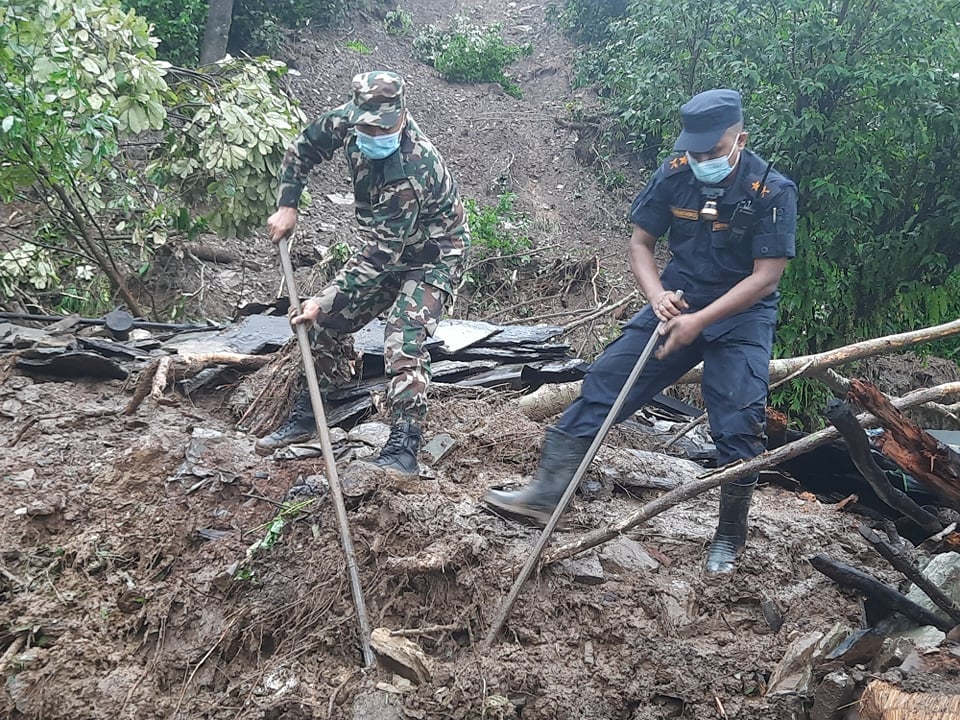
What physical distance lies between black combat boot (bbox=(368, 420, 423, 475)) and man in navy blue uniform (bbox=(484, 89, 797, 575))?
477 mm

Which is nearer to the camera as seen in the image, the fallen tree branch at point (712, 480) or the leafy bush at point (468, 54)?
the fallen tree branch at point (712, 480)

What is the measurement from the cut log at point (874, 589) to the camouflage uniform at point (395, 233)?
6.44ft

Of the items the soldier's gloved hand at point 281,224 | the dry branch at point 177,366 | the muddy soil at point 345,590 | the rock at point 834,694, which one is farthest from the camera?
the dry branch at point 177,366

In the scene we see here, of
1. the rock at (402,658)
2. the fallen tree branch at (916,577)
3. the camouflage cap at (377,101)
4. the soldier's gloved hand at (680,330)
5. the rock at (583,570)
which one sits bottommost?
the rock at (402,658)

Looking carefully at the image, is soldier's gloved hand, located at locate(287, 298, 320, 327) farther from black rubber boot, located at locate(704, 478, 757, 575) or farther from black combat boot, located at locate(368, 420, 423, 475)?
black rubber boot, located at locate(704, 478, 757, 575)

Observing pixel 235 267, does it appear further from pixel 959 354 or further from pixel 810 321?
pixel 959 354

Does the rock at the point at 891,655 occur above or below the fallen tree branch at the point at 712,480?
below

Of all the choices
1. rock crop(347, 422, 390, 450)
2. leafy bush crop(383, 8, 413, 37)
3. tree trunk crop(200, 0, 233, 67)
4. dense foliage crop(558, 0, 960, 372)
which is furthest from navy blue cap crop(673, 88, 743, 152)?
leafy bush crop(383, 8, 413, 37)

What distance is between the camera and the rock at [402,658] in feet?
9.59

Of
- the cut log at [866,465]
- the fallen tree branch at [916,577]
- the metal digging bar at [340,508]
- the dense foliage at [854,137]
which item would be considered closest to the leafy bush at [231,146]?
the metal digging bar at [340,508]

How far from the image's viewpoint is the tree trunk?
476 inches

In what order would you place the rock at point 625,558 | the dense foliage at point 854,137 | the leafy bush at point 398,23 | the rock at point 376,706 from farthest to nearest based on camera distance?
the leafy bush at point 398,23 < the dense foliage at point 854,137 < the rock at point 625,558 < the rock at point 376,706

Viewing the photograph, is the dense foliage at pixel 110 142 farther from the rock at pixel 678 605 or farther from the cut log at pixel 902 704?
the cut log at pixel 902 704

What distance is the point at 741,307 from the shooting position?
11.0 ft
